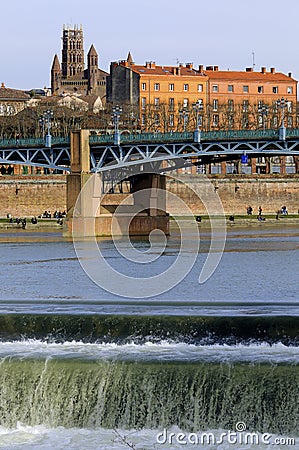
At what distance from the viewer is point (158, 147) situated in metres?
58.8

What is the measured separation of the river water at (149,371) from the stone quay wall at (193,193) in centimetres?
5343

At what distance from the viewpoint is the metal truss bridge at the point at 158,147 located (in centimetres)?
5622

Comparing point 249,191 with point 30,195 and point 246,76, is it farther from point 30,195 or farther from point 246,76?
point 246,76

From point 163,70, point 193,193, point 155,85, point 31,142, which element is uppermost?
point 163,70

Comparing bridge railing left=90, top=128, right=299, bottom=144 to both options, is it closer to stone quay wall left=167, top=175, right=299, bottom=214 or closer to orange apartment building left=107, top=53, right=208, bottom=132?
stone quay wall left=167, top=175, right=299, bottom=214

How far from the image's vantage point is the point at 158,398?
1689 centimetres

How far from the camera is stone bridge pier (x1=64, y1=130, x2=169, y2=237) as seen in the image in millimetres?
58531

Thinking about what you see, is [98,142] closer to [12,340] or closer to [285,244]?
[285,244]

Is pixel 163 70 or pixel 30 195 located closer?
pixel 30 195

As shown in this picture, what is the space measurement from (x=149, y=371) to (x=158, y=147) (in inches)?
1645

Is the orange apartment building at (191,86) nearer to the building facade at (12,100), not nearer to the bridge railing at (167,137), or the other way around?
the building facade at (12,100)

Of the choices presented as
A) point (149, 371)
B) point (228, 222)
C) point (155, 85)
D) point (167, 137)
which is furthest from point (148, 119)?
point (149, 371)

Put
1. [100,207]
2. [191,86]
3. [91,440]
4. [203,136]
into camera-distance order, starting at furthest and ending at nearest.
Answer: [191,86]
[100,207]
[203,136]
[91,440]

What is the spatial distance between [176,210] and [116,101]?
30493mm
